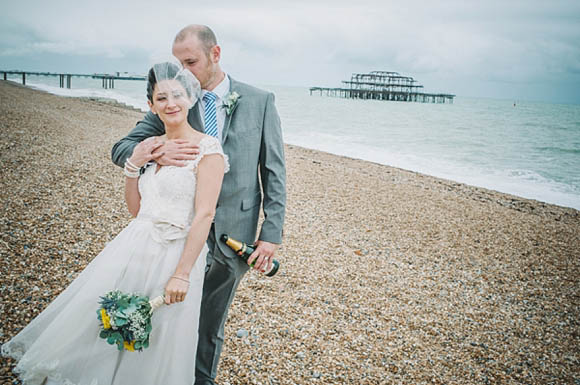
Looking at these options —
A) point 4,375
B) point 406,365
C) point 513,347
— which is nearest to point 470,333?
point 513,347

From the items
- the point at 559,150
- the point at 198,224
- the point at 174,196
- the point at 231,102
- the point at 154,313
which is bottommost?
the point at 154,313

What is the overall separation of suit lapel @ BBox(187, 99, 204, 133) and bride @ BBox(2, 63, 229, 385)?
6.6 inches

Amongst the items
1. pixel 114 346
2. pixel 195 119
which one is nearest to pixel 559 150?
pixel 195 119

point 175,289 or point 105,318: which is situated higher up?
point 175,289

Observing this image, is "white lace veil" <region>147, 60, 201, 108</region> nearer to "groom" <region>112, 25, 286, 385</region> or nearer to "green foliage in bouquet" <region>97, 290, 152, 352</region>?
"groom" <region>112, 25, 286, 385</region>

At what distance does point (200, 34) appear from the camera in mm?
2117

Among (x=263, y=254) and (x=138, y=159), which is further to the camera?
(x=263, y=254)

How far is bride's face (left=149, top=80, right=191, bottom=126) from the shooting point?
197cm

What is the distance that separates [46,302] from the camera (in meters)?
3.56

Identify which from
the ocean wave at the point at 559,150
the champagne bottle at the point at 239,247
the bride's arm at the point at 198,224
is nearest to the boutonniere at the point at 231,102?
the bride's arm at the point at 198,224

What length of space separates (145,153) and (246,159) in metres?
0.58

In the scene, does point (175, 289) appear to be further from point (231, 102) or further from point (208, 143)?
point (231, 102)

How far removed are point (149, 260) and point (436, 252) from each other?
5737 mm

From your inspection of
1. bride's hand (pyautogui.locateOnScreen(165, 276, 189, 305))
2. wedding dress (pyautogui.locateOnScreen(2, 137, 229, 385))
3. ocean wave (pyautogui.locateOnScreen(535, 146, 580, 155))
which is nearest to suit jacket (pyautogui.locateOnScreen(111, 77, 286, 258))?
wedding dress (pyautogui.locateOnScreen(2, 137, 229, 385))
